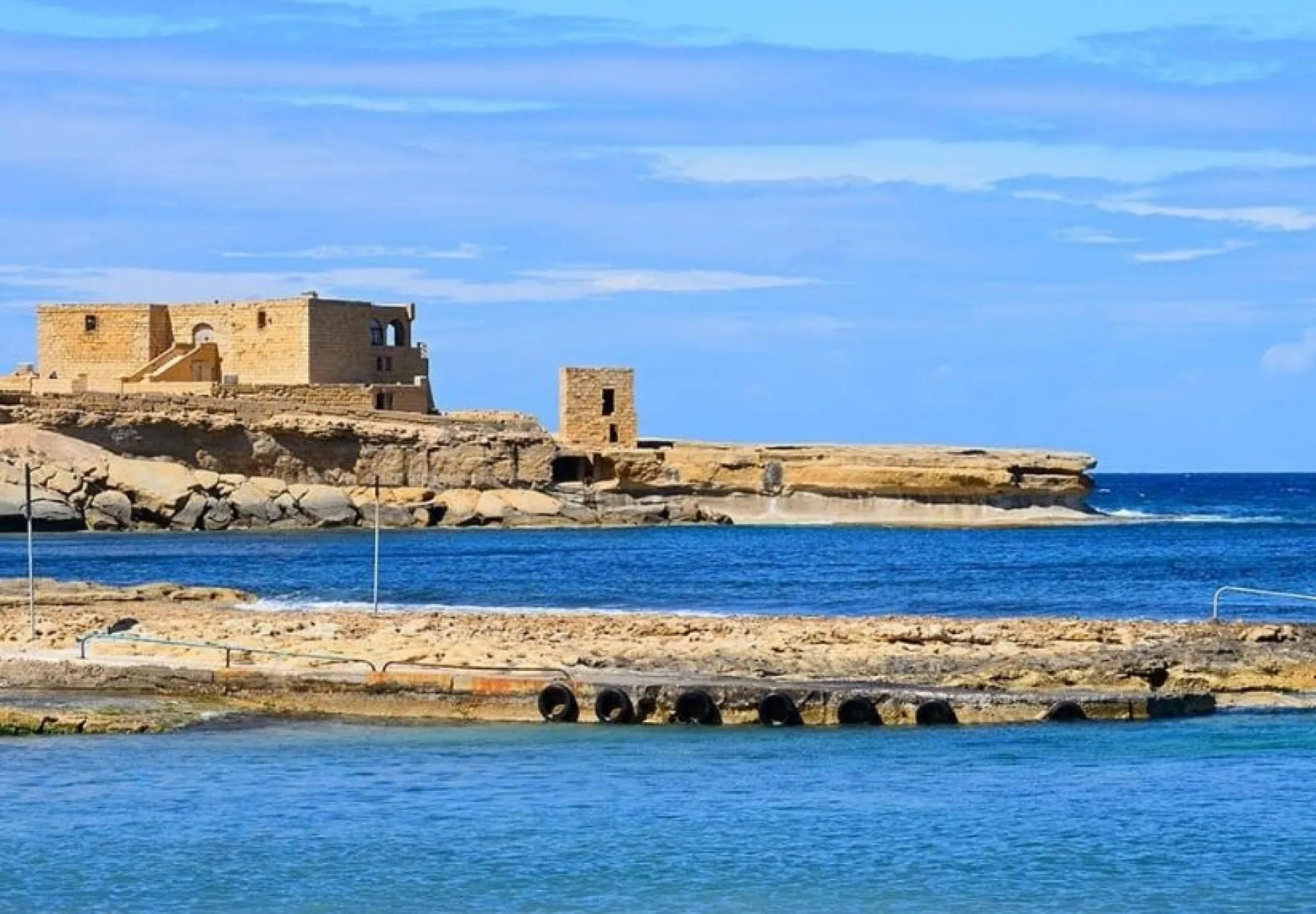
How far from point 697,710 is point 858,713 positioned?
4.51ft

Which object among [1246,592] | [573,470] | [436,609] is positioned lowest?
[436,609]

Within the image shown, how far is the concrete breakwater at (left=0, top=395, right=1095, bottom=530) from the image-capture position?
165 feet

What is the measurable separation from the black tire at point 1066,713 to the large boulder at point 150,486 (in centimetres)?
3434

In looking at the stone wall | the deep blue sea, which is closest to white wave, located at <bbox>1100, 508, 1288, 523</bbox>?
the deep blue sea

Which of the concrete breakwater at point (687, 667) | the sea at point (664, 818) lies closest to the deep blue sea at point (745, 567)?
the concrete breakwater at point (687, 667)

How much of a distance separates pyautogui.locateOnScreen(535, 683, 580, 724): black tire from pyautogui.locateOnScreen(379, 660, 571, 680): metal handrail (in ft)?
0.87

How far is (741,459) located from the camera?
2322 inches

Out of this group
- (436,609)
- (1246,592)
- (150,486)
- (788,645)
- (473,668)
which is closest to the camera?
(473,668)

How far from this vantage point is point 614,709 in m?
19.1

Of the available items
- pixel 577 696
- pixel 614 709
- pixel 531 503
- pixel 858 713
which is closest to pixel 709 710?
pixel 614 709

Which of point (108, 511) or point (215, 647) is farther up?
point (108, 511)

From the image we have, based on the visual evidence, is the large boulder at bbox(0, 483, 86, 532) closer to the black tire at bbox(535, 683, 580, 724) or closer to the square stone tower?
the square stone tower

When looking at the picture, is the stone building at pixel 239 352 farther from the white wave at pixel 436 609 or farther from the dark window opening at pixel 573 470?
the white wave at pixel 436 609

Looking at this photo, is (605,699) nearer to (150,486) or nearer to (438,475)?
(150,486)
